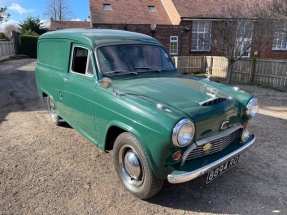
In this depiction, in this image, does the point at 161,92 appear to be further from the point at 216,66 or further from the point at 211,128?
the point at 216,66

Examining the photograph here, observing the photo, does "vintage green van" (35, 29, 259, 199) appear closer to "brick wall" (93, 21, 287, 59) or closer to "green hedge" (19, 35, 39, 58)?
"brick wall" (93, 21, 287, 59)

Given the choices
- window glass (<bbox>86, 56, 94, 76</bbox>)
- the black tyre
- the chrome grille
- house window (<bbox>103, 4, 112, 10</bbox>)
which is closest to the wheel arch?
the chrome grille

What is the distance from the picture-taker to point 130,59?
382cm

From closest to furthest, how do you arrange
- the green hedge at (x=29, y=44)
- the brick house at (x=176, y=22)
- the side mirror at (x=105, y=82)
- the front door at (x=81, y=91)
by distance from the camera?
1. the side mirror at (x=105, y=82)
2. the front door at (x=81, y=91)
3. the brick house at (x=176, y=22)
4. the green hedge at (x=29, y=44)

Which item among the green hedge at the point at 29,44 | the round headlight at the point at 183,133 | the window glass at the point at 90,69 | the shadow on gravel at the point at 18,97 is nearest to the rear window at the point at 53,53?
the window glass at the point at 90,69

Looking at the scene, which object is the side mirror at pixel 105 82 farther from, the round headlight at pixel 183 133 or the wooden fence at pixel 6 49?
the wooden fence at pixel 6 49

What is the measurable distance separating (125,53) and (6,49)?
24.2m

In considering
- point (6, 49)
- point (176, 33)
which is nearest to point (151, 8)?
point (176, 33)

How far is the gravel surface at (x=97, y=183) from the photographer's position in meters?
2.93

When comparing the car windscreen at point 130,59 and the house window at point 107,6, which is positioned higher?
the house window at point 107,6

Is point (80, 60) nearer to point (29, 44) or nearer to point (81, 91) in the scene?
point (81, 91)

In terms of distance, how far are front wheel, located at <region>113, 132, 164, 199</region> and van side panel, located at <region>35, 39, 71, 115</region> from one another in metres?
1.97

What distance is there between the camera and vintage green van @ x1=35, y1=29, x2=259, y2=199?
2604 mm

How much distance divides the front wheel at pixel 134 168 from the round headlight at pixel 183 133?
44 centimetres
